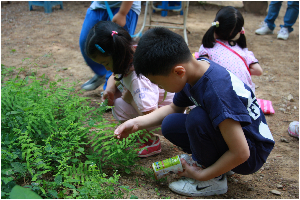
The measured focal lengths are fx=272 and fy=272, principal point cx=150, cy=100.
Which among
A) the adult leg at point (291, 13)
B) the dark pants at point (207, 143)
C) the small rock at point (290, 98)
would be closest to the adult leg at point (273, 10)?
the adult leg at point (291, 13)

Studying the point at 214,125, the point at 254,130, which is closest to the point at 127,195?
the point at 214,125

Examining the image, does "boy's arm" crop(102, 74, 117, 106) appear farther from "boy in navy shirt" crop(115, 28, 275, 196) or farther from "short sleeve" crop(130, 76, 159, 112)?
"boy in navy shirt" crop(115, 28, 275, 196)

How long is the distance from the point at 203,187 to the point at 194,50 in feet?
11.4

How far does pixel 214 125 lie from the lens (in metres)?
1.48

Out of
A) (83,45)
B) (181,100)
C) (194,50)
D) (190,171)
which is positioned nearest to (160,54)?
(181,100)

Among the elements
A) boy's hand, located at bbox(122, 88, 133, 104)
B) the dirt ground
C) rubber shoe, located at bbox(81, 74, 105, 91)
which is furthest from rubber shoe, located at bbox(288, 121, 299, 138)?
rubber shoe, located at bbox(81, 74, 105, 91)

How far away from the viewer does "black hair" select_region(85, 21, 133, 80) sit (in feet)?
6.76

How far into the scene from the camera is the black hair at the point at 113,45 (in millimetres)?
2061

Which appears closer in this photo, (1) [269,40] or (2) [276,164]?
(2) [276,164]

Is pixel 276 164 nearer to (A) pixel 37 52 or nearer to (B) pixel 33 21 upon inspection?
(A) pixel 37 52

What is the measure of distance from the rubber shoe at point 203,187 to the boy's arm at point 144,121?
467mm

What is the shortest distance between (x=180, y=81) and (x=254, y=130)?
553mm

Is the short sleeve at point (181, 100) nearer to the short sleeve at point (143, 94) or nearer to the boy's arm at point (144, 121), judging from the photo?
the boy's arm at point (144, 121)

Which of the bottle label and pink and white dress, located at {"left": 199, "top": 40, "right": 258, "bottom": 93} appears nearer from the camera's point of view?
the bottle label
